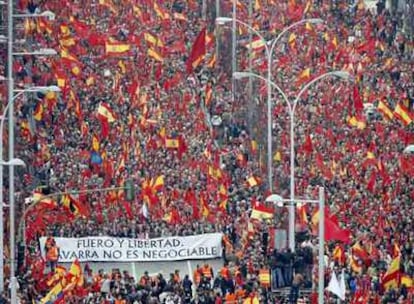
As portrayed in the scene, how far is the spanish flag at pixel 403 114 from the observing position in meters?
69.8

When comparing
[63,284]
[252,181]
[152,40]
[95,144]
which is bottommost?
[252,181]

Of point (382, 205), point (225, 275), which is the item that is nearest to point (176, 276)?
point (225, 275)

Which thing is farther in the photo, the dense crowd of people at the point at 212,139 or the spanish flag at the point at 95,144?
the spanish flag at the point at 95,144

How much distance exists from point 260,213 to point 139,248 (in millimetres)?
2811

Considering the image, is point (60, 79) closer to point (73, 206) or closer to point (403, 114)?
point (403, 114)

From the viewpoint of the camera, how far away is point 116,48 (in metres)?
83.0

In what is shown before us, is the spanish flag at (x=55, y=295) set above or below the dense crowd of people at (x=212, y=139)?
above

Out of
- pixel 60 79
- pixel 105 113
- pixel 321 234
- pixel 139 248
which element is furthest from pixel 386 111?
pixel 321 234

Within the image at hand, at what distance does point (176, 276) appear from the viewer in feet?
191

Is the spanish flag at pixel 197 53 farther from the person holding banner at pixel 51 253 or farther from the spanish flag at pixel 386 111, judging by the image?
the person holding banner at pixel 51 253

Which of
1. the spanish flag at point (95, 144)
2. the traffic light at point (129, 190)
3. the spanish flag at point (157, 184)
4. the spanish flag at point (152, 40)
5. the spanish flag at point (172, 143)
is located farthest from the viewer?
the spanish flag at point (152, 40)

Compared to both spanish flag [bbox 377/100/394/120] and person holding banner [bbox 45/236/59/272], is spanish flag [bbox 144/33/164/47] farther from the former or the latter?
person holding banner [bbox 45/236/59/272]

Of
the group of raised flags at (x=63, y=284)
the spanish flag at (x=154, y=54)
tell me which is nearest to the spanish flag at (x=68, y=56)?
the spanish flag at (x=154, y=54)

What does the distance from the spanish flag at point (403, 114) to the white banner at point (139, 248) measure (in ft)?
26.1
